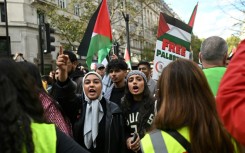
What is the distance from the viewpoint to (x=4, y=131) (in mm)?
1529

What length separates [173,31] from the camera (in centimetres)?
541

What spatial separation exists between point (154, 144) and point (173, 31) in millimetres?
3596

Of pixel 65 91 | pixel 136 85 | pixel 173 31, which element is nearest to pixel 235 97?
pixel 65 91

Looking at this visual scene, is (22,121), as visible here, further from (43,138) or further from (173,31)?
(173,31)

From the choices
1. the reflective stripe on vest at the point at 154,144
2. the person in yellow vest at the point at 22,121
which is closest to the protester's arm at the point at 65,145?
the person in yellow vest at the point at 22,121

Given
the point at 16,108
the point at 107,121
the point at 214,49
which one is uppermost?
the point at 214,49

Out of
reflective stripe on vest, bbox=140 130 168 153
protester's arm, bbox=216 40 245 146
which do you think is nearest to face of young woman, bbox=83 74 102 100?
reflective stripe on vest, bbox=140 130 168 153

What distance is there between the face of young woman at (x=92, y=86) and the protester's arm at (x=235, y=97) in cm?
298

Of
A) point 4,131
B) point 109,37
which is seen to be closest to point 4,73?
point 4,131

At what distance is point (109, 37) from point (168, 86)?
497 cm

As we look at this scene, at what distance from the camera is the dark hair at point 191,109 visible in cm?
206

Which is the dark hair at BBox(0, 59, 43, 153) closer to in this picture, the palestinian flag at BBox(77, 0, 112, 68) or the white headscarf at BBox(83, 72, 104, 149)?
the white headscarf at BBox(83, 72, 104, 149)

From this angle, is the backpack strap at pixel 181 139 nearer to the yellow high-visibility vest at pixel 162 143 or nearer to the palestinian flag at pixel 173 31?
the yellow high-visibility vest at pixel 162 143

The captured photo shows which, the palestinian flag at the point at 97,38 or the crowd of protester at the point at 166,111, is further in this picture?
the palestinian flag at the point at 97,38
